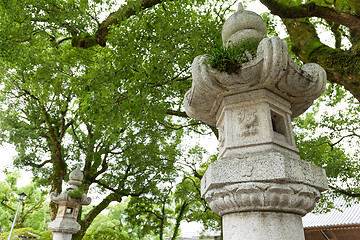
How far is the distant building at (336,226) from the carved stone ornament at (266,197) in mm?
10186

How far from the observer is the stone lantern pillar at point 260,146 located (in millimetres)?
2086

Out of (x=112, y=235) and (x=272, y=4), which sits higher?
(x=272, y=4)

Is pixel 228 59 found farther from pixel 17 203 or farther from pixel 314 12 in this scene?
pixel 17 203

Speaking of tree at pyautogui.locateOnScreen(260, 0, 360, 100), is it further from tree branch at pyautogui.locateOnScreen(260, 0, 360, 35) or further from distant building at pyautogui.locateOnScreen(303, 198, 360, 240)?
distant building at pyautogui.locateOnScreen(303, 198, 360, 240)

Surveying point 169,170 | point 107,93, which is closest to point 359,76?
point 107,93

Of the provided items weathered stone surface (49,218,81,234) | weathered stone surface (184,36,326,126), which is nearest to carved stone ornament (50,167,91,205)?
weathered stone surface (49,218,81,234)

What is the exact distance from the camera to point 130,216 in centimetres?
→ 1402

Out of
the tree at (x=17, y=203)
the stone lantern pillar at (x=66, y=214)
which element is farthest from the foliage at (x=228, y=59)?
the tree at (x=17, y=203)

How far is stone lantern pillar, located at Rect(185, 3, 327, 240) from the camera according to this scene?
2086mm

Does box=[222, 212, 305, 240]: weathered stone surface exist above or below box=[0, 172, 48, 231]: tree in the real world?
below

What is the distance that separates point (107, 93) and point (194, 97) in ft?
9.43

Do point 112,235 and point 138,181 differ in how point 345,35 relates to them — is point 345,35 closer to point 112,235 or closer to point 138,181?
point 138,181

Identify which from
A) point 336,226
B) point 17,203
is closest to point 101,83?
point 336,226

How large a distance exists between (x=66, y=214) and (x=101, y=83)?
4.95 m
